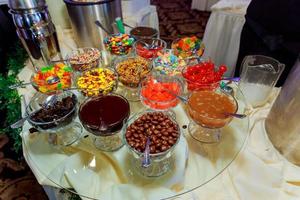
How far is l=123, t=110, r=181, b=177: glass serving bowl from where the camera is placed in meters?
Answer: 0.55

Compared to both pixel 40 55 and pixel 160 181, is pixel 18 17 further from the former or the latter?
pixel 160 181

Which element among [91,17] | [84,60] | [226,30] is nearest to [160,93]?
[84,60]

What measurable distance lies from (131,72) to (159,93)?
6.3 inches

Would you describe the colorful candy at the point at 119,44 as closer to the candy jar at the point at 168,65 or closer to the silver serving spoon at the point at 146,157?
the candy jar at the point at 168,65

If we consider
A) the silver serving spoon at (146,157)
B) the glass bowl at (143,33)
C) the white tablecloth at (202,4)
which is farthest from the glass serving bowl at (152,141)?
the white tablecloth at (202,4)

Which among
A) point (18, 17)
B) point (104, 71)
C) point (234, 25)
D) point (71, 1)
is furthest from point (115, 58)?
point (234, 25)

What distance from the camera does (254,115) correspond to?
0.80 m

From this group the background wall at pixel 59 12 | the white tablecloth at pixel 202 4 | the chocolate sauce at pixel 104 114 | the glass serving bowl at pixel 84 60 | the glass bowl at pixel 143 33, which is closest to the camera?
the chocolate sauce at pixel 104 114

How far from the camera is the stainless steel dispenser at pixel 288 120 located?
62 cm

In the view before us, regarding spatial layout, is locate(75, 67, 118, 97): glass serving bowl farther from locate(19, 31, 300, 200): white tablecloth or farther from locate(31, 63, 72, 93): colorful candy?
locate(19, 31, 300, 200): white tablecloth

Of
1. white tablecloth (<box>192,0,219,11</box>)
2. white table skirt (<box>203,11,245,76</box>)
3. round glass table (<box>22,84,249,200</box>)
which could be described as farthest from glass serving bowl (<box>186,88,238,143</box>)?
white tablecloth (<box>192,0,219,11</box>)

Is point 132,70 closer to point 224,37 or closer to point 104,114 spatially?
point 104,114

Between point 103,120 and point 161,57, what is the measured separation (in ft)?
1.32

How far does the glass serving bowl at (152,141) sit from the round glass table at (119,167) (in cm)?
2
